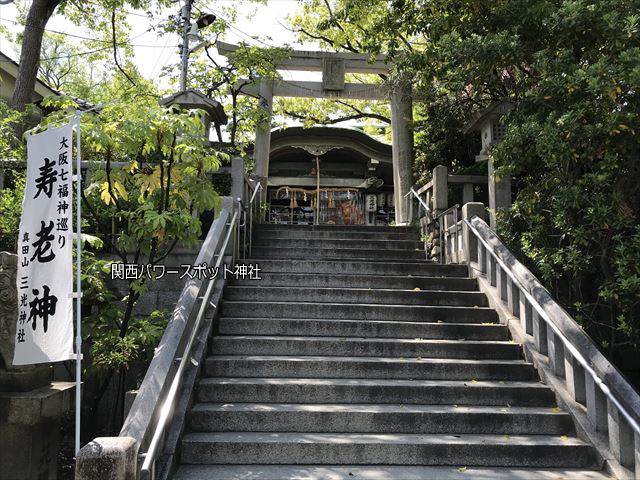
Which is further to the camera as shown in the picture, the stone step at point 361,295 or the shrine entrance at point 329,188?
the shrine entrance at point 329,188

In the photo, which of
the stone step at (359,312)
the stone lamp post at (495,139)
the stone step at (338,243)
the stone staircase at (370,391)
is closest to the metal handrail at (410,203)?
the stone step at (338,243)

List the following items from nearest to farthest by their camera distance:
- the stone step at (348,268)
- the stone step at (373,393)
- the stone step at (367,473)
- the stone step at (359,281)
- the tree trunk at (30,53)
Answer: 1. the stone step at (367,473)
2. the stone step at (373,393)
3. the stone step at (359,281)
4. the stone step at (348,268)
5. the tree trunk at (30,53)

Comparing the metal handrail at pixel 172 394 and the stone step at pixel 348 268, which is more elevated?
the stone step at pixel 348 268

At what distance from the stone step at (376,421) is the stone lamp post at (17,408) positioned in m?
1.42

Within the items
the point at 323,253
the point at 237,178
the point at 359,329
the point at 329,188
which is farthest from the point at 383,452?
Answer: the point at 329,188

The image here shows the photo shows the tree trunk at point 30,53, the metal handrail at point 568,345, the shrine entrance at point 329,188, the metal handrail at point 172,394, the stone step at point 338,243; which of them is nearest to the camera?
the metal handrail at point 172,394

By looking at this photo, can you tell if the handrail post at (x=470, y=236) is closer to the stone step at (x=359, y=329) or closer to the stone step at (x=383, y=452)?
the stone step at (x=359, y=329)

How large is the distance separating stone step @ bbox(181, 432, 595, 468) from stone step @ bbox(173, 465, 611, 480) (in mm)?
61

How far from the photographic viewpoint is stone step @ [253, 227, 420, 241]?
9.18m

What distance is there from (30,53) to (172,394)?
889 cm

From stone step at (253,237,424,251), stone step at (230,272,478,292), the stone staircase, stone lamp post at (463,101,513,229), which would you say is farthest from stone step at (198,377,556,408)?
stone step at (253,237,424,251)

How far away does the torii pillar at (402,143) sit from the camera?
12.4 m

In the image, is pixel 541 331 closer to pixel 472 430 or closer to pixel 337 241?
pixel 472 430

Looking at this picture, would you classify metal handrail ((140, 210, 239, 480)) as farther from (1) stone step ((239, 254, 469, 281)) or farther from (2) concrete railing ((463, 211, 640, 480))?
(2) concrete railing ((463, 211, 640, 480))
